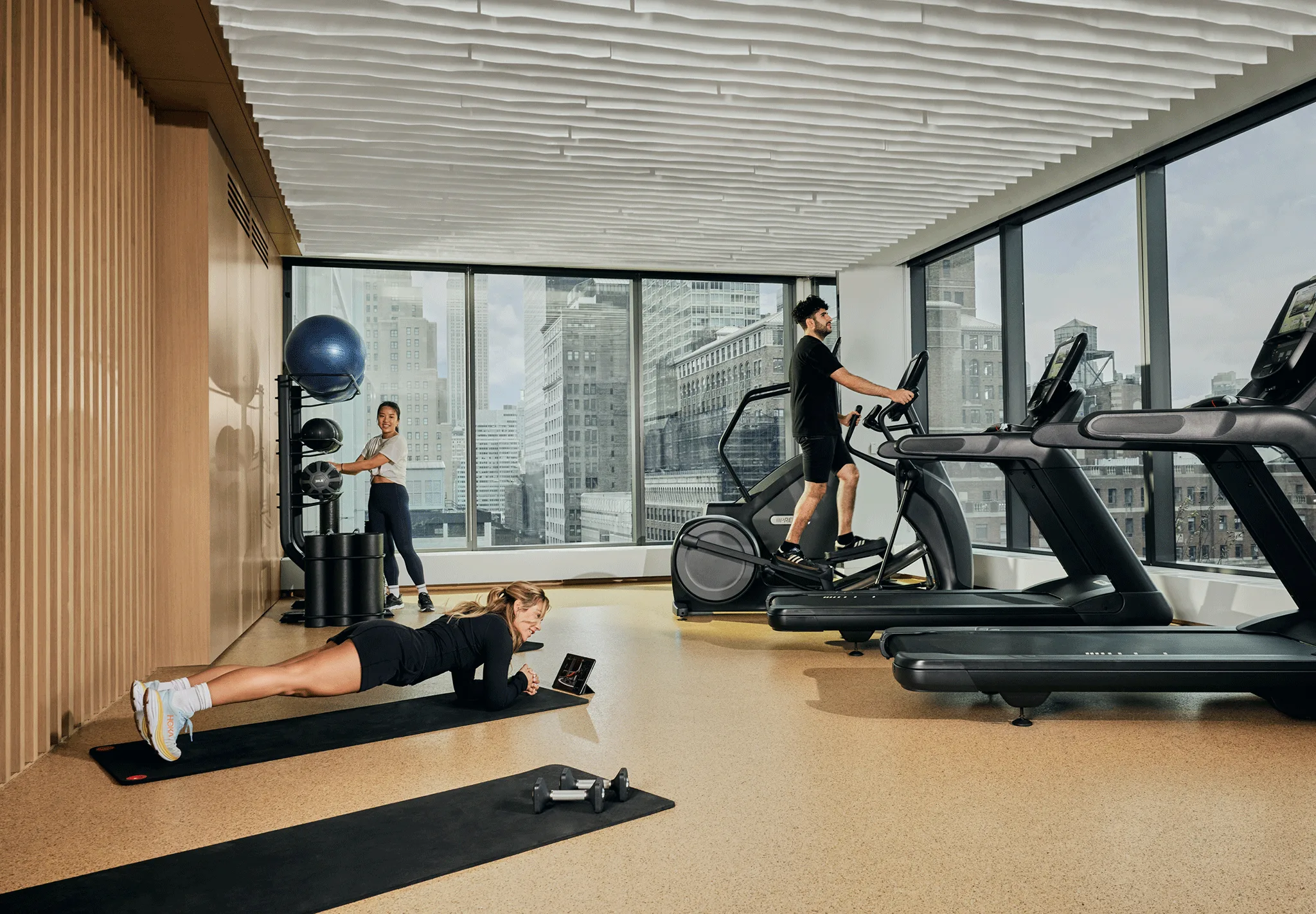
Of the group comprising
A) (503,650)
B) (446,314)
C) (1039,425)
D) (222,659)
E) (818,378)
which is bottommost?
(222,659)

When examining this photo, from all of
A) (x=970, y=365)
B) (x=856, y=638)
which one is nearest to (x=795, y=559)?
(x=856, y=638)

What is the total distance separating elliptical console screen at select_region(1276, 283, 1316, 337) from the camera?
11.3 feet

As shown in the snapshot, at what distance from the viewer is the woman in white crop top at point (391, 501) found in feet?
22.4

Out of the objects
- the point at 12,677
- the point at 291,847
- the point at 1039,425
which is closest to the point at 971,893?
the point at 291,847

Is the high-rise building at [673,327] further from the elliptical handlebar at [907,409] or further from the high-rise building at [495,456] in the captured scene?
the elliptical handlebar at [907,409]

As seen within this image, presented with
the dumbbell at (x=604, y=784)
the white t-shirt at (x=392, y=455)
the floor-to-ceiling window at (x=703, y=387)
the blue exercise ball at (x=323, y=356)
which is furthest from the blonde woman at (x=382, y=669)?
the floor-to-ceiling window at (x=703, y=387)

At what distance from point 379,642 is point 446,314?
560 cm

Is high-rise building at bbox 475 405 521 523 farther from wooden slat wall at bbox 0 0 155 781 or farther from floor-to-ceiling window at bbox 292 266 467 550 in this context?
wooden slat wall at bbox 0 0 155 781

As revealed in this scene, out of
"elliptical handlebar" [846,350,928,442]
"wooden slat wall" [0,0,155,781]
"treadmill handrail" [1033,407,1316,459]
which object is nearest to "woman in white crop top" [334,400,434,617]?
"wooden slat wall" [0,0,155,781]

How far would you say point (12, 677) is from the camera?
2973mm

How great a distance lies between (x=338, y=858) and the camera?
7.29 ft

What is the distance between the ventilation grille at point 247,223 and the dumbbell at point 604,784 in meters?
→ 4.48

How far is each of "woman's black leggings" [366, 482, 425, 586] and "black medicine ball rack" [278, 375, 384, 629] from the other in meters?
0.42

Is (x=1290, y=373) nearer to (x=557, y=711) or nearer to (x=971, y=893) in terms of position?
(x=971, y=893)
